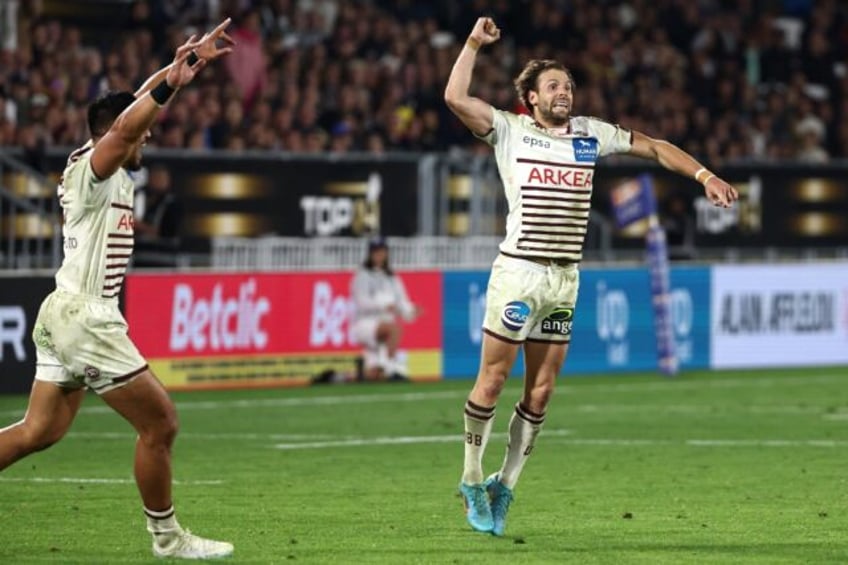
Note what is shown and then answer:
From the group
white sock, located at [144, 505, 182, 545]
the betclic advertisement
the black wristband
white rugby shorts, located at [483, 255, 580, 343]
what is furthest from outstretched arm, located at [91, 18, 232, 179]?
the betclic advertisement

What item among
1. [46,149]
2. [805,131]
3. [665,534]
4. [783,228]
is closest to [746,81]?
[805,131]

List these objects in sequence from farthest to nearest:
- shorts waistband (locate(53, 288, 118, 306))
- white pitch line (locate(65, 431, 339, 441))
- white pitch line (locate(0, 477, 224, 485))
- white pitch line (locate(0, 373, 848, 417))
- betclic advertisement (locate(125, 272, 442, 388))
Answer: betclic advertisement (locate(125, 272, 442, 388)) → white pitch line (locate(0, 373, 848, 417)) → white pitch line (locate(65, 431, 339, 441)) → white pitch line (locate(0, 477, 224, 485)) → shorts waistband (locate(53, 288, 118, 306))

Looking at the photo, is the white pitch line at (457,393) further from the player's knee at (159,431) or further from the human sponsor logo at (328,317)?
the player's knee at (159,431)

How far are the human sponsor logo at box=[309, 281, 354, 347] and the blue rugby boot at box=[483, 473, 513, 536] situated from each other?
1282 cm

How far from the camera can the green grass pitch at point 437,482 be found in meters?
11.3

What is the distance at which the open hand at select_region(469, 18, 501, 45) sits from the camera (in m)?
11.6

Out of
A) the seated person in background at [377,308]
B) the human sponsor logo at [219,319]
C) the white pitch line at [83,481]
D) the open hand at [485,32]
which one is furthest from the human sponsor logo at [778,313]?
the open hand at [485,32]

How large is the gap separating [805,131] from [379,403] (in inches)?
521

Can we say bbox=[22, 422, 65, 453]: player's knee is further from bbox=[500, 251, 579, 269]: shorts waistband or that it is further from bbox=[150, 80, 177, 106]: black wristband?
bbox=[500, 251, 579, 269]: shorts waistband

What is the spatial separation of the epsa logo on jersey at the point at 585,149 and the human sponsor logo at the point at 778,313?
54.4 ft

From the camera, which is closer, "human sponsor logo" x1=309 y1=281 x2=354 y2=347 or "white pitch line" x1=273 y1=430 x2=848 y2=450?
"white pitch line" x1=273 y1=430 x2=848 y2=450

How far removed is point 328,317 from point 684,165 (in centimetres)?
1309

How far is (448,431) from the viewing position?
62.9ft

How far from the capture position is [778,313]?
1136 inches
